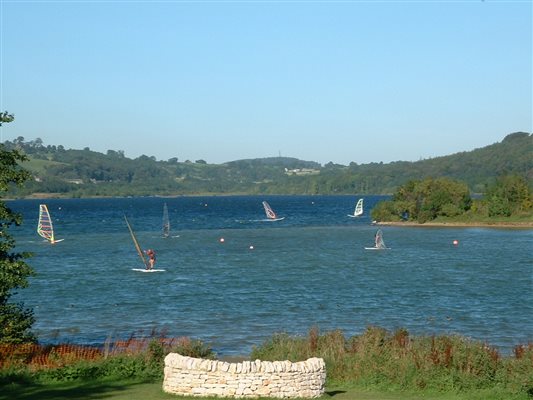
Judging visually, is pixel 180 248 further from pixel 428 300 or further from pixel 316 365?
pixel 316 365

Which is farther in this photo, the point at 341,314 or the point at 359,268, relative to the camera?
the point at 359,268

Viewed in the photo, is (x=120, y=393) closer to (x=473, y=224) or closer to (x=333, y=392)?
(x=333, y=392)

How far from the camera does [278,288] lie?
56.8 m

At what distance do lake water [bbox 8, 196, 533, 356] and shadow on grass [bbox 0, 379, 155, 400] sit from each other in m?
11.5

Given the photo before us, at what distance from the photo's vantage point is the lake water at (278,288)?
41125 mm

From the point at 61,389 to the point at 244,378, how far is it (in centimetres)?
479

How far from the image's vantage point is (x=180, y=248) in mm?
92125

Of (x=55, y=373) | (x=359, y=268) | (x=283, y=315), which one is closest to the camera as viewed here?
(x=55, y=373)

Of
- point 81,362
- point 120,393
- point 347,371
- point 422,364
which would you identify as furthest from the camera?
point 347,371

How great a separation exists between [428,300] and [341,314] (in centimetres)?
838

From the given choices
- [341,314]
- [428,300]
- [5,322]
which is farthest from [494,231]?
[5,322]

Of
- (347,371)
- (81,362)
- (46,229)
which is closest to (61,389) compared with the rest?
(81,362)

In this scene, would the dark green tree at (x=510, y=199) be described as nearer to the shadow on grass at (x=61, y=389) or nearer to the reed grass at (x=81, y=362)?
the reed grass at (x=81, y=362)

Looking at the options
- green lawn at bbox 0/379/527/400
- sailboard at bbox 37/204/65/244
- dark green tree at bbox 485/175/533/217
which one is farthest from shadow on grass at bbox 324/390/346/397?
dark green tree at bbox 485/175/533/217
